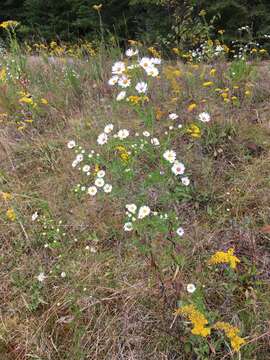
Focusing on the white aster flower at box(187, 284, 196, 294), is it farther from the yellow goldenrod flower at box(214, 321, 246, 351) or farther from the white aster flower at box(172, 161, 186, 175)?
the white aster flower at box(172, 161, 186, 175)

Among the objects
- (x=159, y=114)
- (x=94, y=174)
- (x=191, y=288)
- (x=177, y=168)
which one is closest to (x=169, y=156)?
(x=177, y=168)

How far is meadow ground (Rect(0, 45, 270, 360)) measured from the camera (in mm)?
1836

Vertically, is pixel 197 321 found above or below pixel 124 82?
below

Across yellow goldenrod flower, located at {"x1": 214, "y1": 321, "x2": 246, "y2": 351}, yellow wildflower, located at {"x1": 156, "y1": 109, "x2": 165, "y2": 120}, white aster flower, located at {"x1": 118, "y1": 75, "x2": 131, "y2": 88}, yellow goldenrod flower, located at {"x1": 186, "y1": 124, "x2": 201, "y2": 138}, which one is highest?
white aster flower, located at {"x1": 118, "y1": 75, "x2": 131, "y2": 88}

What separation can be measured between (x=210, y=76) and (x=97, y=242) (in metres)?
1.84

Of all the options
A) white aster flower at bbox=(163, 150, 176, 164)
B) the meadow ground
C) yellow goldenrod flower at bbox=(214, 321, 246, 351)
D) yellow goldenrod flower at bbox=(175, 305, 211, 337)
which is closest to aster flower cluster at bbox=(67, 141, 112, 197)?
the meadow ground

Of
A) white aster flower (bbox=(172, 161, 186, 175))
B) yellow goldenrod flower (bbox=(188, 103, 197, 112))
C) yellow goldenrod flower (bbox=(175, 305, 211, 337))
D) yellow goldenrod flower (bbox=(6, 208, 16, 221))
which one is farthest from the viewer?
yellow goldenrod flower (bbox=(188, 103, 197, 112))

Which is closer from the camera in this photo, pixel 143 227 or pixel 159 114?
pixel 143 227

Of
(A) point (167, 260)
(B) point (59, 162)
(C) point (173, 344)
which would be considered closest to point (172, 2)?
(B) point (59, 162)

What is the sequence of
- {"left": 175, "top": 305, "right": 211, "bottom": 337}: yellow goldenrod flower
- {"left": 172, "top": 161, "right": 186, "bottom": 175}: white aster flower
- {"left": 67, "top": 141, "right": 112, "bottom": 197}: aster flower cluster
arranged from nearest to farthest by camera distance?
{"left": 175, "top": 305, "right": 211, "bottom": 337}: yellow goldenrod flower, {"left": 172, "top": 161, "right": 186, "bottom": 175}: white aster flower, {"left": 67, "top": 141, "right": 112, "bottom": 197}: aster flower cluster

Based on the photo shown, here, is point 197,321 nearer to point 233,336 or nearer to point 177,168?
point 233,336

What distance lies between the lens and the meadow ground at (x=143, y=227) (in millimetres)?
1836

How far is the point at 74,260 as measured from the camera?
7.38 ft

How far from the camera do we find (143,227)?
1888 mm
